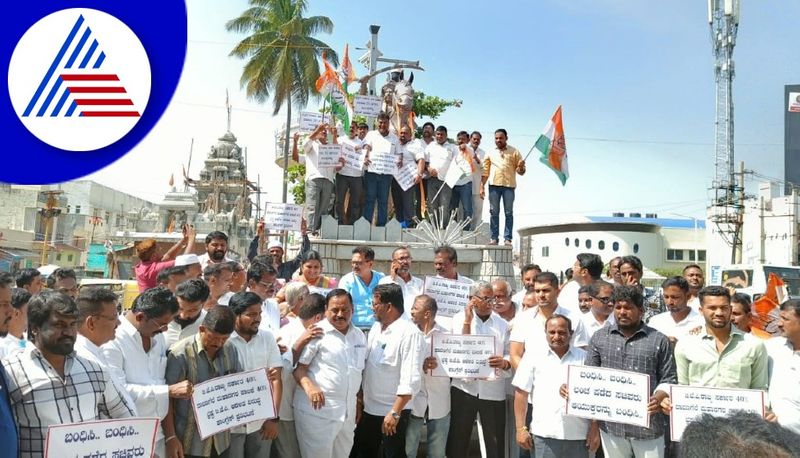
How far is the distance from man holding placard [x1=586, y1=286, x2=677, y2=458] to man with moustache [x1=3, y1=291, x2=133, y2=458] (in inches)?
128

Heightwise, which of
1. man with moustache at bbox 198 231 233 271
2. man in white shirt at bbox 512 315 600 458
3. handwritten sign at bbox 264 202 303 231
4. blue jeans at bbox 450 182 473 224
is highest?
blue jeans at bbox 450 182 473 224

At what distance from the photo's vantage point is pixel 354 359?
495 centimetres

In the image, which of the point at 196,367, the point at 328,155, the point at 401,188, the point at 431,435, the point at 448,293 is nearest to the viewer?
the point at 196,367

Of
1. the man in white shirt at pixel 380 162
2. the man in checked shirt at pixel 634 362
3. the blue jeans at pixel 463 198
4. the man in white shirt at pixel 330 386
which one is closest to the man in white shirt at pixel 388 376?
the man in white shirt at pixel 330 386

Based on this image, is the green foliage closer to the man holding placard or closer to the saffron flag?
the saffron flag

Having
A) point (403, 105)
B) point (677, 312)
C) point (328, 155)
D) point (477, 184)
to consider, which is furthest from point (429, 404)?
point (403, 105)

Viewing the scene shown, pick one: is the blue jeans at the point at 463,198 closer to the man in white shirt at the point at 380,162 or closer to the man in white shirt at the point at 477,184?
the man in white shirt at the point at 477,184

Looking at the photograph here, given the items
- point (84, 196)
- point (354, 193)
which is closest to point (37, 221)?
point (84, 196)

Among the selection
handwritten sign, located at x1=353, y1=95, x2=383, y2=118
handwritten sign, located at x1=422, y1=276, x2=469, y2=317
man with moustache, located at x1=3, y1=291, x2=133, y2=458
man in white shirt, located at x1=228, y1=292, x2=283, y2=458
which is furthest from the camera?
handwritten sign, located at x1=353, y1=95, x2=383, y2=118

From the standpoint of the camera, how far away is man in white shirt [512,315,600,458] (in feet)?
15.1

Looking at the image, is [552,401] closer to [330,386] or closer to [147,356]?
[330,386]

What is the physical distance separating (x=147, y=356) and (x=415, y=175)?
24.6 feet

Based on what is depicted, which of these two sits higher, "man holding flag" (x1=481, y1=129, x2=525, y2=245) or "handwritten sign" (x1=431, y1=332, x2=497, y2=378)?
"man holding flag" (x1=481, y1=129, x2=525, y2=245)

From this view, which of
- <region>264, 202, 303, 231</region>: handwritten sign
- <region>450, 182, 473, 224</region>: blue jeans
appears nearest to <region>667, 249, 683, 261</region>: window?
<region>450, 182, 473, 224</region>: blue jeans
